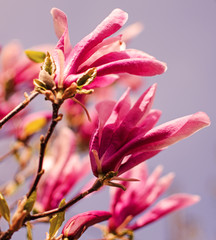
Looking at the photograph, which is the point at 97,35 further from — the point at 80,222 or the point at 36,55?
the point at 80,222

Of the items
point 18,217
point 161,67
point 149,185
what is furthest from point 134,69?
point 149,185

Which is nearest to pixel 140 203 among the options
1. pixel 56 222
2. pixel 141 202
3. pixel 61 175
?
pixel 141 202

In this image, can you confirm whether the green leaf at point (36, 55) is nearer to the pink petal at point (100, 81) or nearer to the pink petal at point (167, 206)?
the pink petal at point (100, 81)

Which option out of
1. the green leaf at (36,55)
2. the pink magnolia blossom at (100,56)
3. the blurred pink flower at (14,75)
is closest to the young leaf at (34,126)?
the blurred pink flower at (14,75)

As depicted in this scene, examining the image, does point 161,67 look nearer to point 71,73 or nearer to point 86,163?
point 71,73

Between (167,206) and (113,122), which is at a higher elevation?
(113,122)

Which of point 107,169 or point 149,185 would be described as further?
point 149,185

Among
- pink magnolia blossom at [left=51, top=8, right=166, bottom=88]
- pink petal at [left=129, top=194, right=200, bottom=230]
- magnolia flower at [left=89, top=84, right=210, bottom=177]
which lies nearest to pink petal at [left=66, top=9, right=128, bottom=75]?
pink magnolia blossom at [left=51, top=8, right=166, bottom=88]
